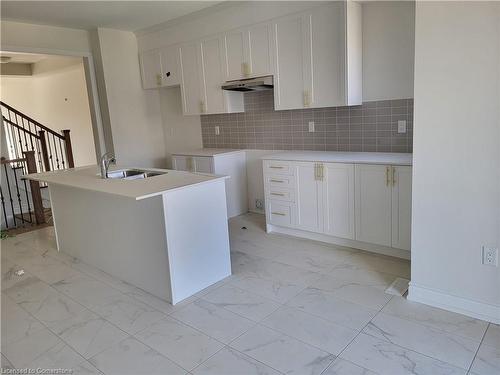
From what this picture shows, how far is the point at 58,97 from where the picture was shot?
8375mm

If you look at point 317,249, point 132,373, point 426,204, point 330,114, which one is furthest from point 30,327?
Answer: point 330,114

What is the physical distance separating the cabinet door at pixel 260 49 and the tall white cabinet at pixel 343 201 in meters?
0.99

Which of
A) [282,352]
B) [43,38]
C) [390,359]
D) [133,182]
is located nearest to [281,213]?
[133,182]

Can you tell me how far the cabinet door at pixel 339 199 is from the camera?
343 cm

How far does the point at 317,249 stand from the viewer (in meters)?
3.64

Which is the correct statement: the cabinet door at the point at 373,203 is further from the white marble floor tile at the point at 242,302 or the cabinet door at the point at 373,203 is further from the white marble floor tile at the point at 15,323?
the white marble floor tile at the point at 15,323

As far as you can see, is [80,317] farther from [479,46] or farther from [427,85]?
[479,46]

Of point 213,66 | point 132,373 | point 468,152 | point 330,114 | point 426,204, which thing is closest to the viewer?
point 132,373

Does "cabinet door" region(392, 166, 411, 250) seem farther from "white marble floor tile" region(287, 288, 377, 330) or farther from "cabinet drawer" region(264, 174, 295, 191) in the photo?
"cabinet drawer" region(264, 174, 295, 191)

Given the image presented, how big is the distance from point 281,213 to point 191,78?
2.24m

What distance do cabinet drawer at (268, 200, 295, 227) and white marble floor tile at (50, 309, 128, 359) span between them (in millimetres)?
2067

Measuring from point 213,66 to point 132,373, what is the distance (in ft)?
11.9

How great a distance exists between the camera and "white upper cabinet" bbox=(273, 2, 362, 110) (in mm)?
3453

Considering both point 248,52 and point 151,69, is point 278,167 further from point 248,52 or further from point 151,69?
point 151,69
